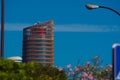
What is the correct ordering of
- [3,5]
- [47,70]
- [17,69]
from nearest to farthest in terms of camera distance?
[17,69], [47,70], [3,5]

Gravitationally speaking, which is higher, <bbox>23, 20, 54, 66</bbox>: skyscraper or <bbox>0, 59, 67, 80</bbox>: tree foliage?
<bbox>23, 20, 54, 66</bbox>: skyscraper

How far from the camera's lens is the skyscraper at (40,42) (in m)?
123

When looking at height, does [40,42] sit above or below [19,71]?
above

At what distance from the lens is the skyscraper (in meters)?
123

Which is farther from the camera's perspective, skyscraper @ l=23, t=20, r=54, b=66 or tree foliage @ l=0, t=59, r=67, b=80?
skyscraper @ l=23, t=20, r=54, b=66

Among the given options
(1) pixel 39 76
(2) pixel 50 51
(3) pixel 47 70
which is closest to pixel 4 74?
(1) pixel 39 76

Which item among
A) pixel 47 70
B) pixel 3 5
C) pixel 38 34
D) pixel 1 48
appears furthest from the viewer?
pixel 38 34

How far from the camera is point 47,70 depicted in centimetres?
1986

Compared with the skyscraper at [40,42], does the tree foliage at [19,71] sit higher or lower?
lower

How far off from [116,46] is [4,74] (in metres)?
10.9

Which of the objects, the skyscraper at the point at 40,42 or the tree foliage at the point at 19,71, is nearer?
the tree foliage at the point at 19,71

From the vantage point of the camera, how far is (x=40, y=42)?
467 ft

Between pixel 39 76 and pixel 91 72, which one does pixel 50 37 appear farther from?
pixel 39 76

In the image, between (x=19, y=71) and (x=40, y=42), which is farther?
(x=40, y=42)
